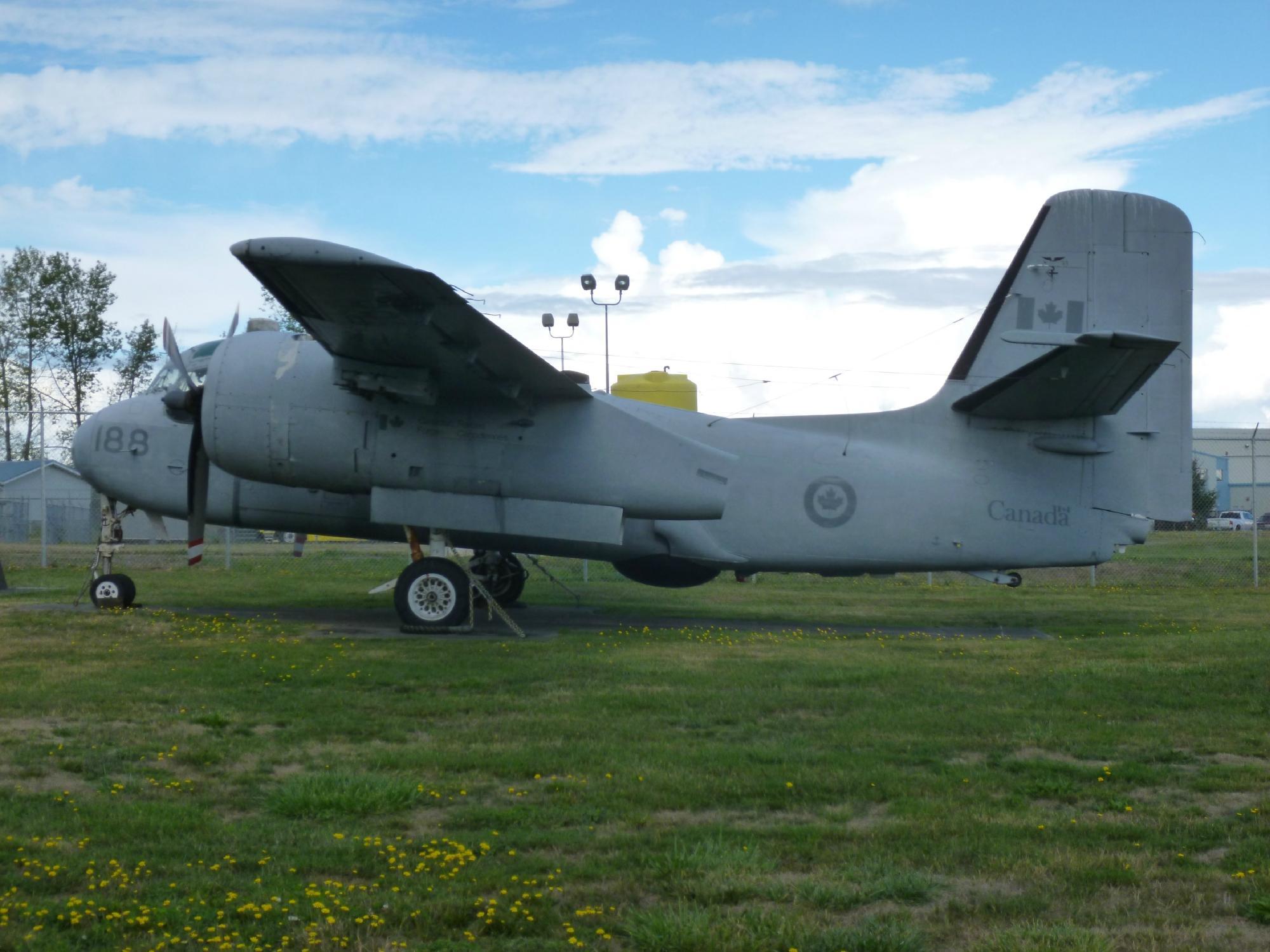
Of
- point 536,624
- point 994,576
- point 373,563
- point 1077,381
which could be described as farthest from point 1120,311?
point 373,563

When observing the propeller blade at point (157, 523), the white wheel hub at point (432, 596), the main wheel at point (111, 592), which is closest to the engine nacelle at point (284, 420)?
the white wheel hub at point (432, 596)

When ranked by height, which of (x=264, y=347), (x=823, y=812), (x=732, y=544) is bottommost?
(x=823, y=812)

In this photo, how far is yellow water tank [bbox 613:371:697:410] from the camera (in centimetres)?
2559

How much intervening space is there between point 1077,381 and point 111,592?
44.2 feet

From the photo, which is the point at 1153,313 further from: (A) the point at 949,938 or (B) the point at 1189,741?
(A) the point at 949,938

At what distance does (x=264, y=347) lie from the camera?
14602 millimetres

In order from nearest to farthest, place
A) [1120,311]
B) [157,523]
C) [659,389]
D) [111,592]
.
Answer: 1. [1120,311]
2. [111,592]
3. [157,523]
4. [659,389]

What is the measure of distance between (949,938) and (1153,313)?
1368 centimetres

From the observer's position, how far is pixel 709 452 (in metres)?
15.0

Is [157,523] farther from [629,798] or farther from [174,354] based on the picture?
[629,798]

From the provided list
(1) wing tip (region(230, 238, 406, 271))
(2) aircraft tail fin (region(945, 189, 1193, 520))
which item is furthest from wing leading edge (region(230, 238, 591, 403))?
(2) aircraft tail fin (region(945, 189, 1193, 520))

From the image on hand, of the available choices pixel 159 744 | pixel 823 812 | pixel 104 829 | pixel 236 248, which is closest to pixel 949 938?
pixel 823 812

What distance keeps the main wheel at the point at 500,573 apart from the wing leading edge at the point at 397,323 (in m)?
4.20

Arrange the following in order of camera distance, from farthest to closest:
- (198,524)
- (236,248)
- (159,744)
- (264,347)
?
(198,524)
(264,347)
(236,248)
(159,744)
